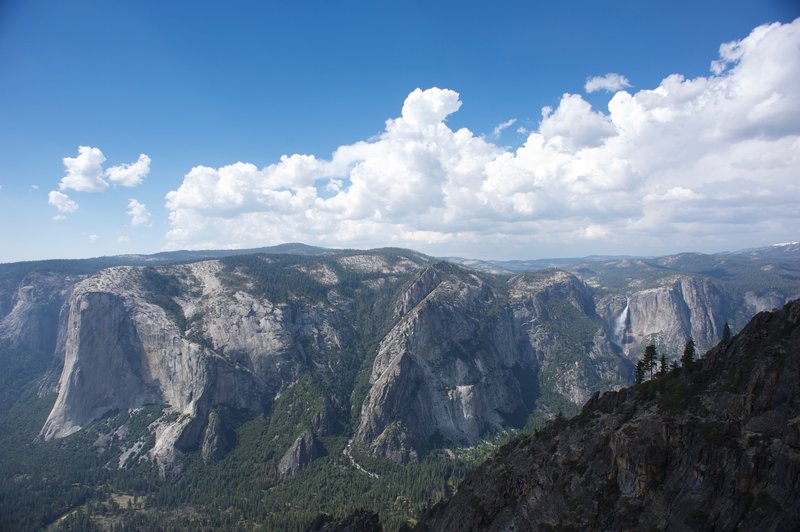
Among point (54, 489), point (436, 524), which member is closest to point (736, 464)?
point (436, 524)

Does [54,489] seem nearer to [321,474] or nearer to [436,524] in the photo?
[321,474]

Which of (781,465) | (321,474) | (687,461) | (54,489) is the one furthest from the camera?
(321,474)

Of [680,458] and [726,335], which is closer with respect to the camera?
[680,458]

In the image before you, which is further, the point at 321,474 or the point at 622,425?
the point at 321,474

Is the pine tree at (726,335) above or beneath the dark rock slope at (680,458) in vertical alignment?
above

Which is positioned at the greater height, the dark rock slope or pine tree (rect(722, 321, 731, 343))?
pine tree (rect(722, 321, 731, 343))

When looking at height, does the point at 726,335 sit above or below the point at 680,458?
above

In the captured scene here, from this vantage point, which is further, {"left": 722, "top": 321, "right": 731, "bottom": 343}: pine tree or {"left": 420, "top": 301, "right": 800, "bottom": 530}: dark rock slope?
{"left": 722, "top": 321, "right": 731, "bottom": 343}: pine tree

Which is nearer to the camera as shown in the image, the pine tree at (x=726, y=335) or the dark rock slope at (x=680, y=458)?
the dark rock slope at (x=680, y=458)
